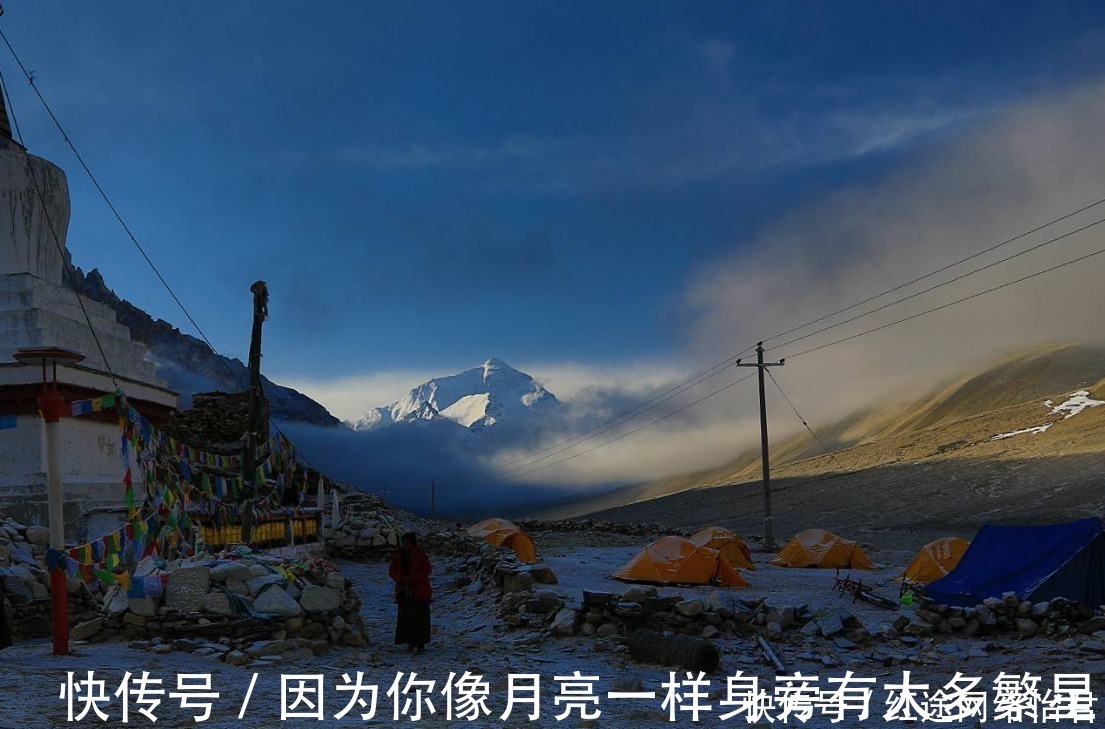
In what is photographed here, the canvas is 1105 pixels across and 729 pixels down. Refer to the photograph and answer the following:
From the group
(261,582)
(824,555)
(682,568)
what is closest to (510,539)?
(682,568)

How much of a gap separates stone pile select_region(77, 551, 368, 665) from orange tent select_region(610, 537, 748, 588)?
1078 cm

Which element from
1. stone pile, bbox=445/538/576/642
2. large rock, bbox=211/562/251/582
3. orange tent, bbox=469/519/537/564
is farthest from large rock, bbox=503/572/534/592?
orange tent, bbox=469/519/537/564

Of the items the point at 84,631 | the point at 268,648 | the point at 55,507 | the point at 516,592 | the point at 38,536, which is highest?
the point at 55,507

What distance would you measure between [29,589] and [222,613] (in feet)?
11.0

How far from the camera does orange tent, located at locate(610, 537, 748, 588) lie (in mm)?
21312

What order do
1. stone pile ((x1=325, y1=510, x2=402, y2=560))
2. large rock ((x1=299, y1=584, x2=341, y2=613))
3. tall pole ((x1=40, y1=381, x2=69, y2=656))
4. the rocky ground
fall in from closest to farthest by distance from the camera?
1. the rocky ground
2. tall pole ((x1=40, y1=381, x2=69, y2=656))
3. large rock ((x1=299, y1=584, x2=341, y2=613))
4. stone pile ((x1=325, y1=510, x2=402, y2=560))

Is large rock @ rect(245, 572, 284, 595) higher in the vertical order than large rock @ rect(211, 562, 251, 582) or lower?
lower

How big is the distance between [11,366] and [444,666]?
472 inches

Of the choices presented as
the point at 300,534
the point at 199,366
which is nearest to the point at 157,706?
the point at 300,534

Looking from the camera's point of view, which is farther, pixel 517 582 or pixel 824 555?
pixel 824 555

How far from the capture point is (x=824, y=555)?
2662 cm

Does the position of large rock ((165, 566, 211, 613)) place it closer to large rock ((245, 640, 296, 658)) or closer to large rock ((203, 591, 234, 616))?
large rock ((203, 591, 234, 616))

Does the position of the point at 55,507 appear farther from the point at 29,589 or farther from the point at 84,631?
the point at 29,589

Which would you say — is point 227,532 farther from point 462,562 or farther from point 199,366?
point 199,366
